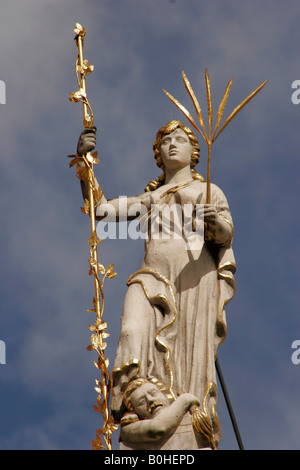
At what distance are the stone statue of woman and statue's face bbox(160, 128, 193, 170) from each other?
0.05 ft

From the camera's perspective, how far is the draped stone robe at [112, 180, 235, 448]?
14.2 meters

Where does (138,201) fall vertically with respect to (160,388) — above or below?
above

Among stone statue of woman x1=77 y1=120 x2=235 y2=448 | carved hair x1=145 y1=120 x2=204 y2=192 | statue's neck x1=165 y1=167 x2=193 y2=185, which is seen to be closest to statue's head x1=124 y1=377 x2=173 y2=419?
stone statue of woman x1=77 y1=120 x2=235 y2=448

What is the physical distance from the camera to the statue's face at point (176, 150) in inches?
628

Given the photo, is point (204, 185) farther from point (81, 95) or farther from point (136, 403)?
point (136, 403)

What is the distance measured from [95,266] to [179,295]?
3.43 ft

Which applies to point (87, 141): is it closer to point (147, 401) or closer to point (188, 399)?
point (147, 401)

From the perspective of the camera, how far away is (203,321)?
1460 centimetres

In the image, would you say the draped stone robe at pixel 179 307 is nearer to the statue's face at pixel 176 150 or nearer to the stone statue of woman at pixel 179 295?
the stone statue of woman at pixel 179 295

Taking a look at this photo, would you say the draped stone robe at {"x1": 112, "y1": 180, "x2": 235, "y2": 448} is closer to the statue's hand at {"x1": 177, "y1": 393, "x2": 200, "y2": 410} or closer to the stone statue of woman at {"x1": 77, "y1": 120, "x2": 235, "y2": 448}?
the stone statue of woman at {"x1": 77, "y1": 120, "x2": 235, "y2": 448}

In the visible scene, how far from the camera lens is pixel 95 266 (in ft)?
49.9

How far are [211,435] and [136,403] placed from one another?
82cm

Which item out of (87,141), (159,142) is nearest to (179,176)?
(159,142)
